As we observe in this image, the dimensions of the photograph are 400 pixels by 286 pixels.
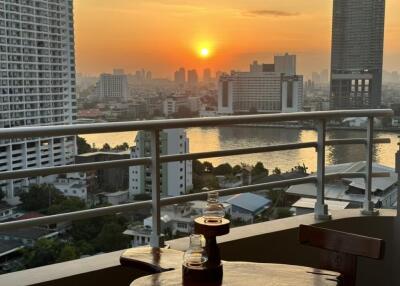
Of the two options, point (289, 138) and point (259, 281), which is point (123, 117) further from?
point (259, 281)

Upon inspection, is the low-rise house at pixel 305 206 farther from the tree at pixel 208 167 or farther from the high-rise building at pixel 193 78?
the high-rise building at pixel 193 78

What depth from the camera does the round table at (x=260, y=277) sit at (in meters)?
1.78

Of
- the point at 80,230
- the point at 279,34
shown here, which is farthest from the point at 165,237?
the point at 279,34

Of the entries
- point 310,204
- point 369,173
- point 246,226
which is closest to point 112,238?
point 246,226

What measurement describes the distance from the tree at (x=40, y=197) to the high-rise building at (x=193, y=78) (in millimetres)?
1590

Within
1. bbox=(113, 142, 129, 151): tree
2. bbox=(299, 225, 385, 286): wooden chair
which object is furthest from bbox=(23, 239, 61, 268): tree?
bbox=(299, 225, 385, 286): wooden chair

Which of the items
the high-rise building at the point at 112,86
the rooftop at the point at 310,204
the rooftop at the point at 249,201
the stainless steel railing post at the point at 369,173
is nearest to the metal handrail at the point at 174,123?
the stainless steel railing post at the point at 369,173

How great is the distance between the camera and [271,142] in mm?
3582

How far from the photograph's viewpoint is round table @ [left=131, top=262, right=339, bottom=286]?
1783mm

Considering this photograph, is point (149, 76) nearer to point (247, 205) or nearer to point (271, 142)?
point (271, 142)

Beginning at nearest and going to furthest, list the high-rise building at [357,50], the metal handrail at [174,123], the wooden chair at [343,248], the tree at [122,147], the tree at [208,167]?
the wooden chair at [343,248] < the metal handrail at [174,123] < the tree at [122,147] < the tree at [208,167] < the high-rise building at [357,50]

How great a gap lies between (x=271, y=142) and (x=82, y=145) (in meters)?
→ 1.32

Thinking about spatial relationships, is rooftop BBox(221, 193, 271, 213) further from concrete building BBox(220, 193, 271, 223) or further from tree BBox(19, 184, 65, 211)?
tree BBox(19, 184, 65, 211)

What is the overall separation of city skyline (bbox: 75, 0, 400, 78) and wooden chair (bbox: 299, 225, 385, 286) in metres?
2.21
